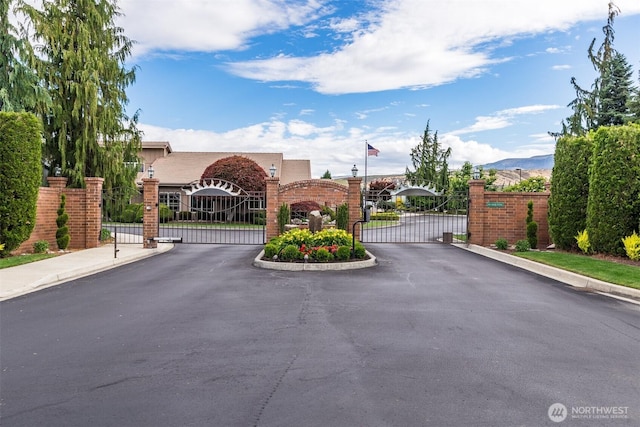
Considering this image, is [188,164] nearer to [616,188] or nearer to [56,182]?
[56,182]

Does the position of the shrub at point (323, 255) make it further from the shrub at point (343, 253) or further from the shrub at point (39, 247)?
the shrub at point (39, 247)

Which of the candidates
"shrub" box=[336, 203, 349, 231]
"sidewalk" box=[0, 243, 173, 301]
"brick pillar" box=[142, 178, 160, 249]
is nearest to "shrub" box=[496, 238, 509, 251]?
"shrub" box=[336, 203, 349, 231]

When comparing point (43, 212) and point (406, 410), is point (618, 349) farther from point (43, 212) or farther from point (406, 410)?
point (43, 212)

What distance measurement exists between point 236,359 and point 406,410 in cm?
197

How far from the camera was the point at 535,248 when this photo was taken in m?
15.7

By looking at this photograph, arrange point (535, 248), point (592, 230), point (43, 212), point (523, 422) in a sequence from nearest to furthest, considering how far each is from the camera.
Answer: point (523, 422)
point (592, 230)
point (43, 212)
point (535, 248)

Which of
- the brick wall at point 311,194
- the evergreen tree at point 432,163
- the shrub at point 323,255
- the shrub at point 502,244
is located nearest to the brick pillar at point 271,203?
the brick wall at point 311,194

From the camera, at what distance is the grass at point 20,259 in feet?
36.5

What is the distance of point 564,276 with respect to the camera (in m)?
10.2

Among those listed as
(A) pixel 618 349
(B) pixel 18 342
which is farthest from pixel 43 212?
(A) pixel 618 349

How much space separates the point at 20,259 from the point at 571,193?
53.5 feet

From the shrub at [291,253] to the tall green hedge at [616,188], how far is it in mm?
8389

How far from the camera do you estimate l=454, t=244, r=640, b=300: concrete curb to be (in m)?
8.57

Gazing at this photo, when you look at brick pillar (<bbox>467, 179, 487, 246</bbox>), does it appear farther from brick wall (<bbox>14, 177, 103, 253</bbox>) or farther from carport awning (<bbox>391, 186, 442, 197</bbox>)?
brick wall (<bbox>14, 177, 103, 253</bbox>)
